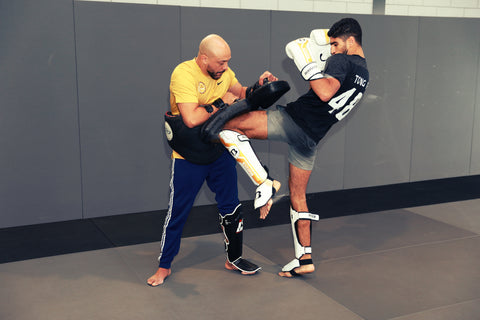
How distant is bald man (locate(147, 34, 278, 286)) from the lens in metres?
2.74

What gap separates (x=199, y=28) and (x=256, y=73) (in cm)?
73

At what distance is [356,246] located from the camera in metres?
3.72

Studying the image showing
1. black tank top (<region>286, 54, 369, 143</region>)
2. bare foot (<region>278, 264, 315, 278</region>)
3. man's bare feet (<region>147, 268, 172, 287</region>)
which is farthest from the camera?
bare foot (<region>278, 264, 315, 278</region>)

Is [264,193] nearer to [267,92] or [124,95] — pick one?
[267,92]

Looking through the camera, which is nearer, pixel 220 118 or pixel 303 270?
pixel 220 118

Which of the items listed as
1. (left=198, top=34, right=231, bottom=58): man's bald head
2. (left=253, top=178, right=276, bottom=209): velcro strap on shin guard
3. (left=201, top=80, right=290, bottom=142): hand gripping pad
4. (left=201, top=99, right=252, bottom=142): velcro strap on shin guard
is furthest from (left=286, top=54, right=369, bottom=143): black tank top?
(left=198, top=34, right=231, bottom=58): man's bald head

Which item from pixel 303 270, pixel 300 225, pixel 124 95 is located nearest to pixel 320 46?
pixel 300 225

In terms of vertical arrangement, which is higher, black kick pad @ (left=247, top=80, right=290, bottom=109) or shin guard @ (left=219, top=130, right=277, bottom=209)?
black kick pad @ (left=247, top=80, right=290, bottom=109)

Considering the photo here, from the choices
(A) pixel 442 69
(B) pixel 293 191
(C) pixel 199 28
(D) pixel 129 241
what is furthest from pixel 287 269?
(A) pixel 442 69

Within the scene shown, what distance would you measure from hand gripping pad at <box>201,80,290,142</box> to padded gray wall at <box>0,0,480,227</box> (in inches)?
71.7

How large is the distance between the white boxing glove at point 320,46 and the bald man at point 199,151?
0.98ft

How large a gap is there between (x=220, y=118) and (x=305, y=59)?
0.60 m

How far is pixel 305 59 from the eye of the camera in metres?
2.78

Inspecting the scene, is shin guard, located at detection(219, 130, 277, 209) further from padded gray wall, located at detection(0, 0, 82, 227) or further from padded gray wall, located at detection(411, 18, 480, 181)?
padded gray wall, located at detection(411, 18, 480, 181)
